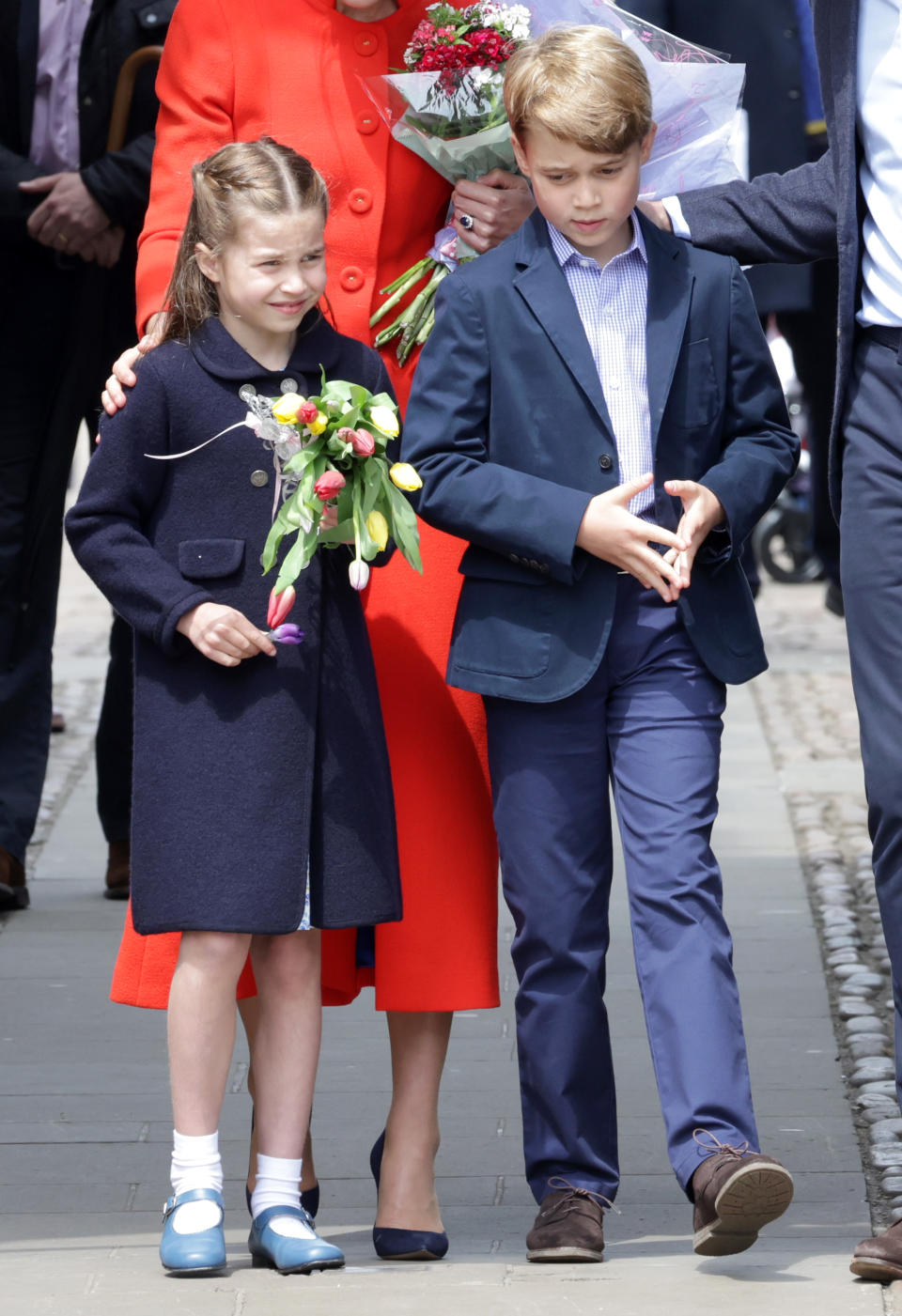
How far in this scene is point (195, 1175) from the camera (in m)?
3.70

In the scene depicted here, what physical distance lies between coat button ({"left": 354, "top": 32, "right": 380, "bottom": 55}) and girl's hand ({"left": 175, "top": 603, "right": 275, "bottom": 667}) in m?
1.04

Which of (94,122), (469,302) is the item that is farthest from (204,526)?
(94,122)

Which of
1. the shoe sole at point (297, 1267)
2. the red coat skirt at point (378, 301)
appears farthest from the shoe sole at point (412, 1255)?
the red coat skirt at point (378, 301)

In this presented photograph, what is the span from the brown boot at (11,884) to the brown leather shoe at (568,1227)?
2.82 m

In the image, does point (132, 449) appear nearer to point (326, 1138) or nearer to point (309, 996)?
point (309, 996)

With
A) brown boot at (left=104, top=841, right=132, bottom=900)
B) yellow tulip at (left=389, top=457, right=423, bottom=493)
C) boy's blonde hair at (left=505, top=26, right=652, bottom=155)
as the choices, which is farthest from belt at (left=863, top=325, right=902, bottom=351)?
brown boot at (left=104, top=841, right=132, bottom=900)

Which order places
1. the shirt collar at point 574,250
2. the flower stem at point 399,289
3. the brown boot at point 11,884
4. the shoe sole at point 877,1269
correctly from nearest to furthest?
the shoe sole at point 877,1269 → the shirt collar at point 574,250 → the flower stem at point 399,289 → the brown boot at point 11,884

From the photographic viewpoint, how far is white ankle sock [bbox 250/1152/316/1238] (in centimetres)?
376

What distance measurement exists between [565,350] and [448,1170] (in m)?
1.51

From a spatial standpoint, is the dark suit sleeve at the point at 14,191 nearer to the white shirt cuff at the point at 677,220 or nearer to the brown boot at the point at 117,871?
the brown boot at the point at 117,871

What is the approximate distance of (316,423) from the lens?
11.8 feet

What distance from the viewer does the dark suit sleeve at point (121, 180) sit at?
5855 mm

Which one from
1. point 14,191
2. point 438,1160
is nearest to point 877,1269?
point 438,1160

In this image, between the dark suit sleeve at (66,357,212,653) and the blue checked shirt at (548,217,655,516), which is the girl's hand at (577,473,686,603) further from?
the dark suit sleeve at (66,357,212,653)
